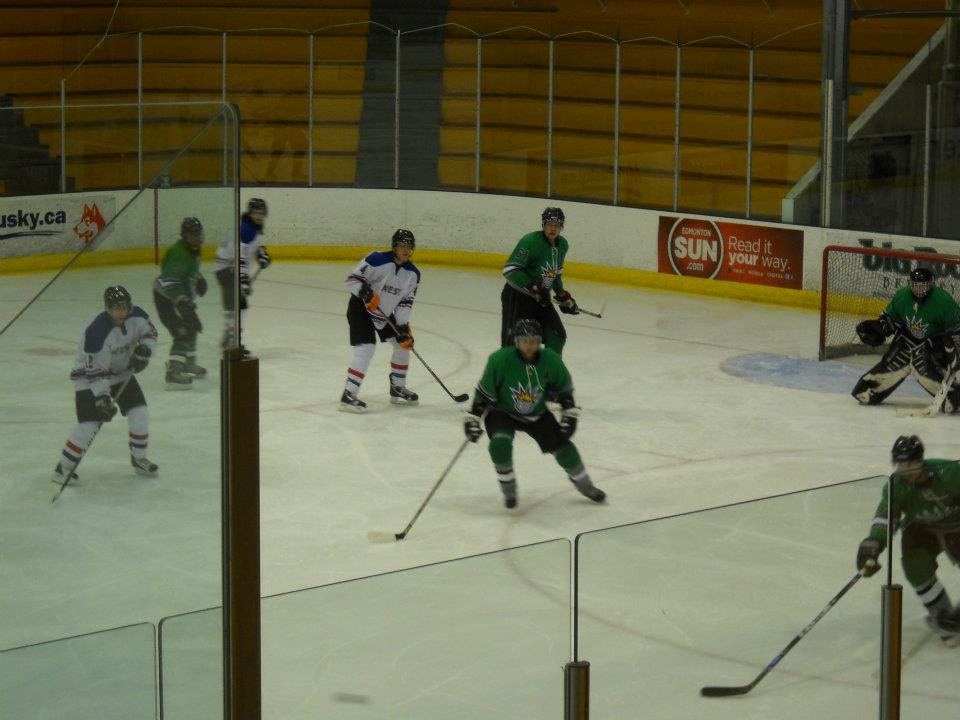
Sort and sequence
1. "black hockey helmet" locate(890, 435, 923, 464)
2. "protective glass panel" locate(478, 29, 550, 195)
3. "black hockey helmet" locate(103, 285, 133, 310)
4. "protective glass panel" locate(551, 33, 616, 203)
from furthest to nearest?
"protective glass panel" locate(478, 29, 550, 195) → "protective glass panel" locate(551, 33, 616, 203) → "black hockey helmet" locate(890, 435, 923, 464) → "black hockey helmet" locate(103, 285, 133, 310)

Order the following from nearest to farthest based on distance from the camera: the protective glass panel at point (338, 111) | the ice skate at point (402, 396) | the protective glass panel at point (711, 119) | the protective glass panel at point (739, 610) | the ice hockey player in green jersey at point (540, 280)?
the protective glass panel at point (739, 610) → the ice hockey player in green jersey at point (540, 280) → the ice skate at point (402, 396) → the protective glass panel at point (711, 119) → the protective glass panel at point (338, 111)

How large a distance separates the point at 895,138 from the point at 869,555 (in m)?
9.00

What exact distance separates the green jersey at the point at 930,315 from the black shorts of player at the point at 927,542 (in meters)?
5.64

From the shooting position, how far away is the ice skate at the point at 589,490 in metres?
7.14

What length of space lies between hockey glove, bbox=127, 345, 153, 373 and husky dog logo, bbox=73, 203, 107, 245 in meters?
11.0


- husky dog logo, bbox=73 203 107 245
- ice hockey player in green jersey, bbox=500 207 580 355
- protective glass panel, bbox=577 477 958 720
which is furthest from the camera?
husky dog logo, bbox=73 203 107 245

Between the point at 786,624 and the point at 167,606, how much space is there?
4.60 ft

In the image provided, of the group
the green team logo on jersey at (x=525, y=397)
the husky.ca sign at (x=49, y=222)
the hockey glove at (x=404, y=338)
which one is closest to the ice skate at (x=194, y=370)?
the green team logo on jersey at (x=525, y=397)

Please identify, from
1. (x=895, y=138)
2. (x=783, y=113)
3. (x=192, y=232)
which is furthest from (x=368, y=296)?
(x=192, y=232)

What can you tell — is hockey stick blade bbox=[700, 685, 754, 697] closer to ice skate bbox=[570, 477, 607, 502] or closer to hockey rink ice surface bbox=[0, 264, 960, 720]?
hockey rink ice surface bbox=[0, 264, 960, 720]

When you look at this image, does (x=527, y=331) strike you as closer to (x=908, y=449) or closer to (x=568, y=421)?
(x=568, y=421)

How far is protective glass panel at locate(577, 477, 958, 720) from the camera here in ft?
10.9

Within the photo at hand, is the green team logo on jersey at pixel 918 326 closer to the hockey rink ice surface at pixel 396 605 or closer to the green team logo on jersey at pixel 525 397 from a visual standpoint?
the green team logo on jersey at pixel 525 397

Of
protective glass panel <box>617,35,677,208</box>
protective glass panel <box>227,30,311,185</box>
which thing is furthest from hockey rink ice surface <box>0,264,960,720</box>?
protective glass panel <box>227,30,311,185</box>
